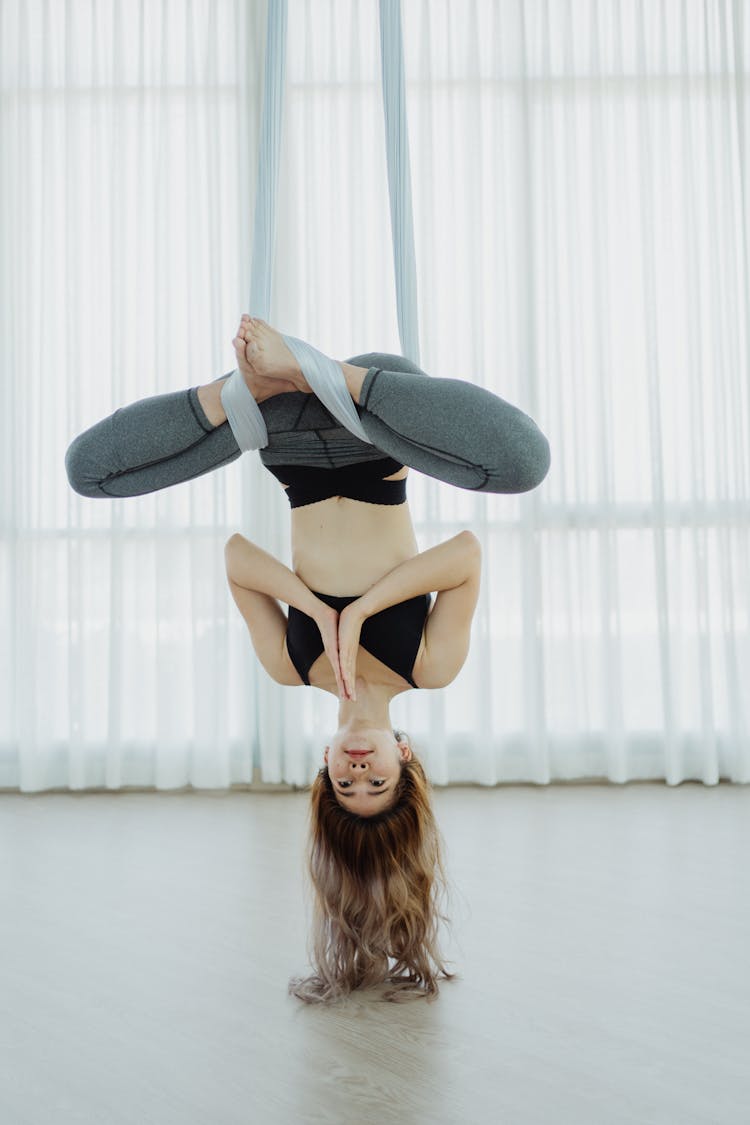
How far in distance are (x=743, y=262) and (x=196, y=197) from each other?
2256 millimetres

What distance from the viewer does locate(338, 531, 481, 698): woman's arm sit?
86.4 inches

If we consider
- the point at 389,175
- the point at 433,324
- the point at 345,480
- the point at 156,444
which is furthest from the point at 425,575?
the point at 433,324

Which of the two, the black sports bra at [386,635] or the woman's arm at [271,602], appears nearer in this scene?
the woman's arm at [271,602]

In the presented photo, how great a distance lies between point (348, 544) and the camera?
7.79ft

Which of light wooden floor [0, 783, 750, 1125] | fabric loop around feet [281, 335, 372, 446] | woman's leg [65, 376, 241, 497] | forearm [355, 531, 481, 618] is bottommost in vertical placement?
light wooden floor [0, 783, 750, 1125]

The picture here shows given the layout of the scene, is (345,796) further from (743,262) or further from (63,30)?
(63,30)

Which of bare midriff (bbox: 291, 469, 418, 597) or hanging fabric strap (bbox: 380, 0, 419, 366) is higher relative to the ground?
hanging fabric strap (bbox: 380, 0, 419, 366)

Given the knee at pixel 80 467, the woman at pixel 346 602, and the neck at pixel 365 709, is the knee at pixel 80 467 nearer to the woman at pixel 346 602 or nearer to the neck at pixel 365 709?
the woman at pixel 346 602

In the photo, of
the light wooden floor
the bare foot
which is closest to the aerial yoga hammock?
the bare foot

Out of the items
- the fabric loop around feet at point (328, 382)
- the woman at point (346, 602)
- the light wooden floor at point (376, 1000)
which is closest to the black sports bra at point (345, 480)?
the woman at point (346, 602)

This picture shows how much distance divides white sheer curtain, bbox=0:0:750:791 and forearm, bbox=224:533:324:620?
5.42 feet

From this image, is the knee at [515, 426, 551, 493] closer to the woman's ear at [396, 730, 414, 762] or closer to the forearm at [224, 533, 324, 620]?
the forearm at [224, 533, 324, 620]

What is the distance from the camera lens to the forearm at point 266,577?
2.30 meters

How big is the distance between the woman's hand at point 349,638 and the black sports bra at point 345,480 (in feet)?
0.98
